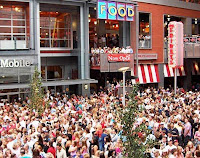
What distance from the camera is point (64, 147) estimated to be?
39.6 ft

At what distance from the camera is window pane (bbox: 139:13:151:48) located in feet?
113

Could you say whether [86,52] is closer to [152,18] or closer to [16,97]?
[16,97]

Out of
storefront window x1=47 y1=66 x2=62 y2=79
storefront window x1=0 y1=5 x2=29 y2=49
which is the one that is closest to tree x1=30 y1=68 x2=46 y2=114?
storefront window x1=0 y1=5 x2=29 y2=49

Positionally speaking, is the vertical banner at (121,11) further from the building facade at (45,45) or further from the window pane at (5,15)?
the window pane at (5,15)

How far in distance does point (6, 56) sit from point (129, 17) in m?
12.8

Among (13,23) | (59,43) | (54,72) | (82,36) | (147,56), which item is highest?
(13,23)

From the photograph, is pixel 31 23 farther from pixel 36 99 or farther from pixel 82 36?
pixel 36 99

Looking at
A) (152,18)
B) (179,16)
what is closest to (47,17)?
(152,18)

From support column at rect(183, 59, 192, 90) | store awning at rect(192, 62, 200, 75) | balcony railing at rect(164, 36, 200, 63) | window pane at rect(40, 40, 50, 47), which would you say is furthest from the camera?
store awning at rect(192, 62, 200, 75)

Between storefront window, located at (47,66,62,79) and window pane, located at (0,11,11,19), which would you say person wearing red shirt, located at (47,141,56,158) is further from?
storefront window, located at (47,66,62,79)

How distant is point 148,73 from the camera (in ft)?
116

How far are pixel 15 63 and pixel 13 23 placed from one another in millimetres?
4823

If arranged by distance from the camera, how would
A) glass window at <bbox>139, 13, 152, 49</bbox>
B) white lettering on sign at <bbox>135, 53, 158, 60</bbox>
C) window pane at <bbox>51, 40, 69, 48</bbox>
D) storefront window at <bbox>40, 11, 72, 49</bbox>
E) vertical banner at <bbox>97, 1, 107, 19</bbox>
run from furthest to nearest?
glass window at <bbox>139, 13, 152, 49</bbox>, white lettering on sign at <bbox>135, 53, 158, 60</bbox>, window pane at <bbox>51, 40, 69, 48</bbox>, storefront window at <bbox>40, 11, 72, 49</bbox>, vertical banner at <bbox>97, 1, 107, 19</bbox>

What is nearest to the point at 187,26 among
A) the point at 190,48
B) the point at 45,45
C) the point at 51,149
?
the point at 190,48
